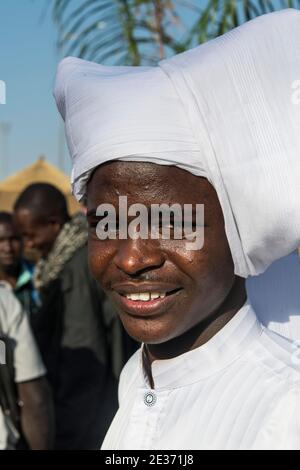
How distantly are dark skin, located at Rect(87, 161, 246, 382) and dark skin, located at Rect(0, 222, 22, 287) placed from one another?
15.8 ft

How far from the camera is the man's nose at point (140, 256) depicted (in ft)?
6.37

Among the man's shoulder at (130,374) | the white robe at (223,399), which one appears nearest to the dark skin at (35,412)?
the man's shoulder at (130,374)

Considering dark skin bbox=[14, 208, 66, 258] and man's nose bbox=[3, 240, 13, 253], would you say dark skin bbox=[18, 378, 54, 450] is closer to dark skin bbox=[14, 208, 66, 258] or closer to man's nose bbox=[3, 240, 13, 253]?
dark skin bbox=[14, 208, 66, 258]

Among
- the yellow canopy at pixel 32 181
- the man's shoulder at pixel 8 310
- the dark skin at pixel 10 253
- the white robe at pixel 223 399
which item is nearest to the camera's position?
the white robe at pixel 223 399

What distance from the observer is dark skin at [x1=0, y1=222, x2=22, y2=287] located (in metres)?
6.77

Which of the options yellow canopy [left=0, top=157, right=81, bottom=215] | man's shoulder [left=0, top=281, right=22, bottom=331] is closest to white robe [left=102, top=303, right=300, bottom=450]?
man's shoulder [left=0, top=281, right=22, bottom=331]

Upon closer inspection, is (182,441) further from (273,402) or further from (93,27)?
(93,27)

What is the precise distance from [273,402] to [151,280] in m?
0.39

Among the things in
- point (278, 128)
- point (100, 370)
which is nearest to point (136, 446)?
point (278, 128)

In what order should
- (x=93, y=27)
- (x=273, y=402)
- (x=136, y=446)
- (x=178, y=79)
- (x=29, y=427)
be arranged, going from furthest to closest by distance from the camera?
(x=93, y=27), (x=29, y=427), (x=136, y=446), (x=178, y=79), (x=273, y=402)

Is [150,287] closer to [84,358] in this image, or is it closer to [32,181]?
[84,358]

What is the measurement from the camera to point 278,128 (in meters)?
1.84

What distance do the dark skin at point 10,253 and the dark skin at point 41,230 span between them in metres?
0.27

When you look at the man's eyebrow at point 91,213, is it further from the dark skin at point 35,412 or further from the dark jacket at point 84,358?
the dark jacket at point 84,358
